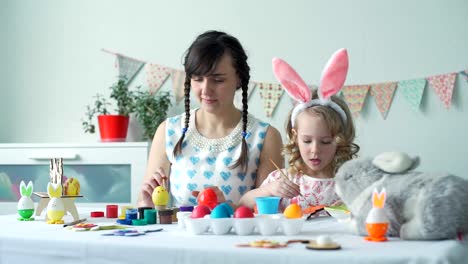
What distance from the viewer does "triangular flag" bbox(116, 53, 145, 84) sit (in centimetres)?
352

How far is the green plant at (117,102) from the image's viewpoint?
11.1 ft

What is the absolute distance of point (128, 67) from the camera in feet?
11.6

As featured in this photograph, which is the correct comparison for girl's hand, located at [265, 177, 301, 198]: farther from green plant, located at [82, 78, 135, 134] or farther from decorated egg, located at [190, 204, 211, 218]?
green plant, located at [82, 78, 135, 134]

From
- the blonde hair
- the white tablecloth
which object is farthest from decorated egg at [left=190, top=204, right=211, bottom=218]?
the blonde hair

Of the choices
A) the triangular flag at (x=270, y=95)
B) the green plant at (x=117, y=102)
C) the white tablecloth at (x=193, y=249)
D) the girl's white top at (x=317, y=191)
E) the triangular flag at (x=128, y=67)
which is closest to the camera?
the white tablecloth at (x=193, y=249)

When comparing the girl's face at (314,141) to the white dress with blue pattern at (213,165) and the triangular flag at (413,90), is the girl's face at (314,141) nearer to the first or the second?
the white dress with blue pattern at (213,165)

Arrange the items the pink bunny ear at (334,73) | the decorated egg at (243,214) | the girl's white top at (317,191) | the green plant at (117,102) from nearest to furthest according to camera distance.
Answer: the decorated egg at (243,214) → the pink bunny ear at (334,73) → the girl's white top at (317,191) → the green plant at (117,102)

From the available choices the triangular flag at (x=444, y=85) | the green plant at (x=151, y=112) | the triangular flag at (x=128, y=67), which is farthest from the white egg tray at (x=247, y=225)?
the triangular flag at (x=128, y=67)

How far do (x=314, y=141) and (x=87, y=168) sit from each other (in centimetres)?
193

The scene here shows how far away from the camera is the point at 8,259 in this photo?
109 centimetres

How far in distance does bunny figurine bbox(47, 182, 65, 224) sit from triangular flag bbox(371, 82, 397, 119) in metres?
2.09

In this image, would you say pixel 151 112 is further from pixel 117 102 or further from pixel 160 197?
pixel 160 197

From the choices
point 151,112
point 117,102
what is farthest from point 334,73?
point 117,102

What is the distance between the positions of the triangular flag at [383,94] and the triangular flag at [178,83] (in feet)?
3.40
